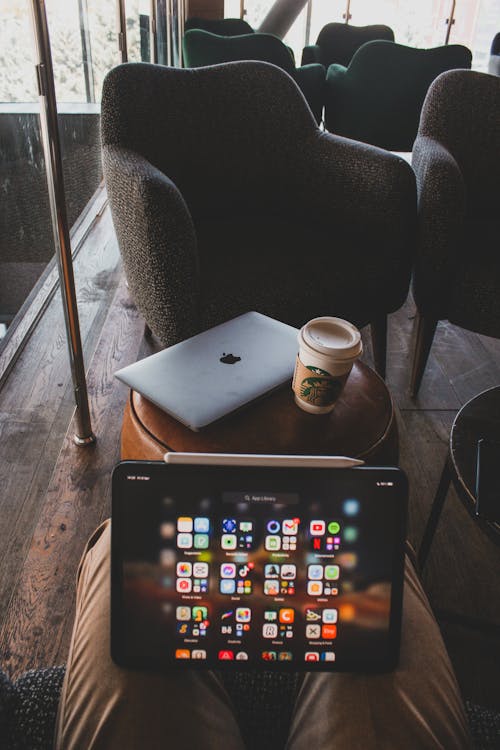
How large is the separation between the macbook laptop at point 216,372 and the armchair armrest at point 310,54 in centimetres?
413

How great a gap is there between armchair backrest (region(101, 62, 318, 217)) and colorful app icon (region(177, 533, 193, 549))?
50.9 inches

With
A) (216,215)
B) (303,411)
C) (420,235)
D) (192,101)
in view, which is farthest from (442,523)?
(192,101)

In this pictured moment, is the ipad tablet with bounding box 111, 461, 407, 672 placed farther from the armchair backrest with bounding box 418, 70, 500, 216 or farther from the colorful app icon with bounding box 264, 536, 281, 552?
the armchair backrest with bounding box 418, 70, 500, 216

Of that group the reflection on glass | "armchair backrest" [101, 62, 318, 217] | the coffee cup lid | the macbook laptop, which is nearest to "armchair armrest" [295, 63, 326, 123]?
the reflection on glass

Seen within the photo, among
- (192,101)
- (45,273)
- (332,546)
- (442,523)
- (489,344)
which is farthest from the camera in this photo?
(45,273)

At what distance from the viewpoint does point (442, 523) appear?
133cm

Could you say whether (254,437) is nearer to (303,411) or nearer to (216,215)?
(303,411)

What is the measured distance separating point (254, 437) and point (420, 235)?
38.9 inches

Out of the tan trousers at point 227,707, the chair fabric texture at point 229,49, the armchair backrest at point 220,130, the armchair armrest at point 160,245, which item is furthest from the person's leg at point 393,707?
the chair fabric texture at point 229,49

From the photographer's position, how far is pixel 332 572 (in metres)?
0.61

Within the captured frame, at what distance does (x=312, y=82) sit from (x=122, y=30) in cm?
133

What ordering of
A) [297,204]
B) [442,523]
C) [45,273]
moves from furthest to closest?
[45,273]
[297,204]
[442,523]

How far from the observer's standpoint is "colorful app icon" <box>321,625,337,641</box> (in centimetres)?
61

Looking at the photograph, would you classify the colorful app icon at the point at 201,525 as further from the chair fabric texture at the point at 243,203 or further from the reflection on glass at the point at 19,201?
the reflection on glass at the point at 19,201
